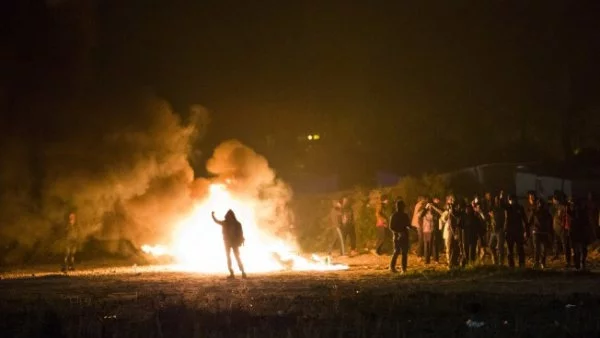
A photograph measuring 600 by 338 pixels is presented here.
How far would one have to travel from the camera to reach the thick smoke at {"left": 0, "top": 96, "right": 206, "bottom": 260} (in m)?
28.9

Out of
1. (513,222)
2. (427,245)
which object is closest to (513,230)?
(513,222)

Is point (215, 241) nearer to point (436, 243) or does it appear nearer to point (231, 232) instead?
point (231, 232)

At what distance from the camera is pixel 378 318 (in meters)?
13.5

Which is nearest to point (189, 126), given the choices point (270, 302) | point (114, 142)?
point (114, 142)

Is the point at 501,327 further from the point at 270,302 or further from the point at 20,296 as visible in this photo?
the point at 20,296

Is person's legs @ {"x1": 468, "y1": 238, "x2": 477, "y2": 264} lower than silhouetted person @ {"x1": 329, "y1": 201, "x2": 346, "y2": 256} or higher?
lower

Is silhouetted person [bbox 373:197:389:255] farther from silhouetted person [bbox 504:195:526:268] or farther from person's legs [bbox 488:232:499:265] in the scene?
silhouetted person [bbox 504:195:526:268]

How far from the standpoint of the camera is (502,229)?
872 inches

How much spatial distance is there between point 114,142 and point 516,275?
589 inches

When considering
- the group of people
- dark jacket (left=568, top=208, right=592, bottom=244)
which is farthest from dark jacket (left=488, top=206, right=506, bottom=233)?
dark jacket (left=568, top=208, right=592, bottom=244)

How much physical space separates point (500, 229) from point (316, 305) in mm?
8546

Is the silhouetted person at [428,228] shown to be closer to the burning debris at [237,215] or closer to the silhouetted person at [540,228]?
the burning debris at [237,215]

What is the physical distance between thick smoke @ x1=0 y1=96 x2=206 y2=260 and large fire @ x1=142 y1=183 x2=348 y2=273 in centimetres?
54

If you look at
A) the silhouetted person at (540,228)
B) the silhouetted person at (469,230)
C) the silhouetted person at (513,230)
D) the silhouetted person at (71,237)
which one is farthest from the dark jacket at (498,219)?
the silhouetted person at (71,237)
